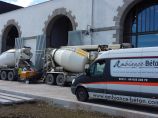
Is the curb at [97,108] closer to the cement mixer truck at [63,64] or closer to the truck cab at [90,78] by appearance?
the truck cab at [90,78]

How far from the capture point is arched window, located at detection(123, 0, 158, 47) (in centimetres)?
2644

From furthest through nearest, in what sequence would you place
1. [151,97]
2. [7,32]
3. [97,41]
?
[7,32], [97,41], [151,97]

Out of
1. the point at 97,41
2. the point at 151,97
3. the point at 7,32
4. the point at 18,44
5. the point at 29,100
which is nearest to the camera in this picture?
the point at 151,97

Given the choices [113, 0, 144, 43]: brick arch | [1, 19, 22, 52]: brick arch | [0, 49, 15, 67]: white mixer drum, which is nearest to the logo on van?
[113, 0, 144, 43]: brick arch

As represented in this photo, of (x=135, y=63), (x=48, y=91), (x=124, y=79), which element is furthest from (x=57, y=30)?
(x=135, y=63)

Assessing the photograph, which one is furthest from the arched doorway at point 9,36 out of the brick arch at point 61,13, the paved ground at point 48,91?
the paved ground at point 48,91

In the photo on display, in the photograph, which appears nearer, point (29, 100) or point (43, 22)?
point (29, 100)

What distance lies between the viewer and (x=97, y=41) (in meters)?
29.1

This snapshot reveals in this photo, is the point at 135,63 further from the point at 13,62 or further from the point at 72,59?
the point at 13,62

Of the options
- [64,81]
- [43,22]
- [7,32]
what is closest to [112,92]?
[64,81]

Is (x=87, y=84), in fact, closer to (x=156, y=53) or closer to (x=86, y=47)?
(x=156, y=53)

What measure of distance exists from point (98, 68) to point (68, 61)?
10.2 m

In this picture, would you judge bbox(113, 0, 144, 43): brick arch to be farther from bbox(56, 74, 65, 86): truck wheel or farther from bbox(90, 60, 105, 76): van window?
bbox(90, 60, 105, 76): van window

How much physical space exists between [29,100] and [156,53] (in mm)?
5713
